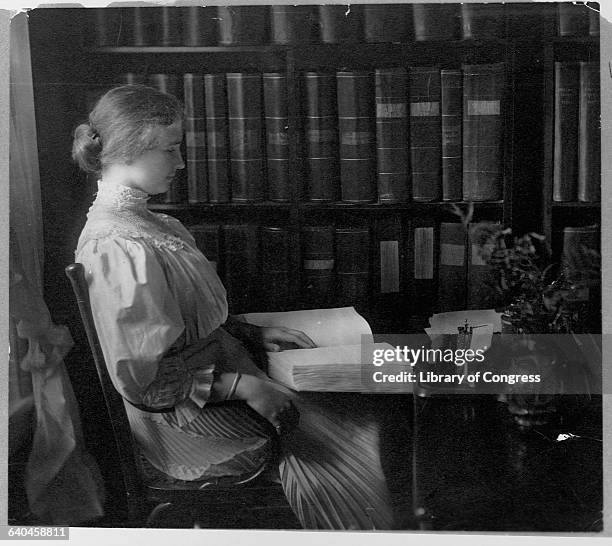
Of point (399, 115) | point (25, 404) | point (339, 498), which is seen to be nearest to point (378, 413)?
point (339, 498)

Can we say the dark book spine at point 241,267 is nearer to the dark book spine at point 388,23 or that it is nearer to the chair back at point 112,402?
the chair back at point 112,402

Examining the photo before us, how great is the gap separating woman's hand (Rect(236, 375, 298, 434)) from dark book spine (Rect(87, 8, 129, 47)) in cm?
72

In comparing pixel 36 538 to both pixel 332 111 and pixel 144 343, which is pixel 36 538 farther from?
pixel 332 111

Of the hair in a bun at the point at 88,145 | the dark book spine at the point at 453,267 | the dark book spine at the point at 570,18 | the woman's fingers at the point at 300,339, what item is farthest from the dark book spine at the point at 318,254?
the dark book spine at the point at 570,18

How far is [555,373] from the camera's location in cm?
172

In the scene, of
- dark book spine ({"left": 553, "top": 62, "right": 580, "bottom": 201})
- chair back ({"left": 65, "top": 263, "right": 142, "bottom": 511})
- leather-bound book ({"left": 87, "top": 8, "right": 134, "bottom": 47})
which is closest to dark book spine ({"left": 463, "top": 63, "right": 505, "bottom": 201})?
dark book spine ({"left": 553, "top": 62, "right": 580, "bottom": 201})

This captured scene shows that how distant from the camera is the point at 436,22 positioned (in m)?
1.67

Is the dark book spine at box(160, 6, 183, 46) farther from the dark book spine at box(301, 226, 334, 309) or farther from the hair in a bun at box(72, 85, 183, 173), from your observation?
the dark book spine at box(301, 226, 334, 309)

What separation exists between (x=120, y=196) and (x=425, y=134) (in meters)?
0.62

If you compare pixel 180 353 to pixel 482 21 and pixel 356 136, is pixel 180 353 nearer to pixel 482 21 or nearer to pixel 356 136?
pixel 356 136

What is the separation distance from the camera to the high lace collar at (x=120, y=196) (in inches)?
66.6

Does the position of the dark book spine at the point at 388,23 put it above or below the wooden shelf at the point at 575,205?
above

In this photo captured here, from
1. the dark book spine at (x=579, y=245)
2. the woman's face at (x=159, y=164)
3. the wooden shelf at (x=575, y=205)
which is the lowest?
the dark book spine at (x=579, y=245)

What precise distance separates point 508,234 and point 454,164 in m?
0.18
